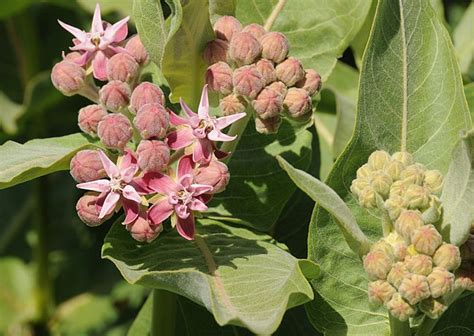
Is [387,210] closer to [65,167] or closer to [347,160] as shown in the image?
[347,160]

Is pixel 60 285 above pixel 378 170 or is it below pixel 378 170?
below

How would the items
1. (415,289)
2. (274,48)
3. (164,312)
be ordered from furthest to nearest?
(164,312) < (274,48) < (415,289)

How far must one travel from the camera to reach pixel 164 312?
1.60 metres

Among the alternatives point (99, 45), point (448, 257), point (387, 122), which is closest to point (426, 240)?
point (448, 257)

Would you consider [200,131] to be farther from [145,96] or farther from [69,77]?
[69,77]

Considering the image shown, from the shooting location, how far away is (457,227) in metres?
1.34

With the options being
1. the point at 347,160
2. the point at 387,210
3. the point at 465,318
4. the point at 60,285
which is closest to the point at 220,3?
the point at 347,160

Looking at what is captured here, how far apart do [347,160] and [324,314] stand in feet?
0.77

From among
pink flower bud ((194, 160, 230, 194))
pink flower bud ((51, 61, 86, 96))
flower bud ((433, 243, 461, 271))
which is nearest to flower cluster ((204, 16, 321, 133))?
pink flower bud ((194, 160, 230, 194))

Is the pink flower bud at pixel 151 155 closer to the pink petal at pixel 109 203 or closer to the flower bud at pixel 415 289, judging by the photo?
the pink petal at pixel 109 203

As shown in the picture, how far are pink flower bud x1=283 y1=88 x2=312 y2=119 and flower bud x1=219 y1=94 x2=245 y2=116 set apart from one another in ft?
0.22

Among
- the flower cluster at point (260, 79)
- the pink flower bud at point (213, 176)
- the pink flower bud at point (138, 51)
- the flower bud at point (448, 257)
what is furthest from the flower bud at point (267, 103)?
the flower bud at point (448, 257)

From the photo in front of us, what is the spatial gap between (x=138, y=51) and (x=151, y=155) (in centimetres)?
24

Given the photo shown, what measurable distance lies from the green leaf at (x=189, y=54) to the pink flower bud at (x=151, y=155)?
6.3 inches
